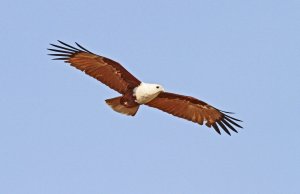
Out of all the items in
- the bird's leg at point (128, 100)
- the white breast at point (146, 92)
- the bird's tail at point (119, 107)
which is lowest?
the bird's tail at point (119, 107)

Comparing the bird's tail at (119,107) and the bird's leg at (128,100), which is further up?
the bird's leg at (128,100)

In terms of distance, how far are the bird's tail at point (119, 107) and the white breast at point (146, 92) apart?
349 mm

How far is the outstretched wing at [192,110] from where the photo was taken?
20.6m

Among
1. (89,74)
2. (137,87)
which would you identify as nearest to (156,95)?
(137,87)

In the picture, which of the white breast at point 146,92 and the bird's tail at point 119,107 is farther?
the bird's tail at point 119,107

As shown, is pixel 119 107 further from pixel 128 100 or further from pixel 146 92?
pixel 146 92

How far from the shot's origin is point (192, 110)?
21172mm

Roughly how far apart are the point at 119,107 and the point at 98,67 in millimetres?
1080

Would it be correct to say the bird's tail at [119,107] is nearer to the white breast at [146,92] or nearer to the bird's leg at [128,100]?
the bird's leg at [128,100]

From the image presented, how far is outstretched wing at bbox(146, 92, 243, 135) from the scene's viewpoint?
20609 millimetres

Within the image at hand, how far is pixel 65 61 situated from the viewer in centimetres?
1972

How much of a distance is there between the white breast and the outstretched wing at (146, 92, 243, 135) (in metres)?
1.10

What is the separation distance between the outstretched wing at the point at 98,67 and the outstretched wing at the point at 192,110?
1.26 metres

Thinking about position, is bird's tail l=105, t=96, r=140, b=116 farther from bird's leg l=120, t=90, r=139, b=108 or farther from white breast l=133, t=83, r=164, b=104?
white breast l=133, t=83, r=164, b=104
